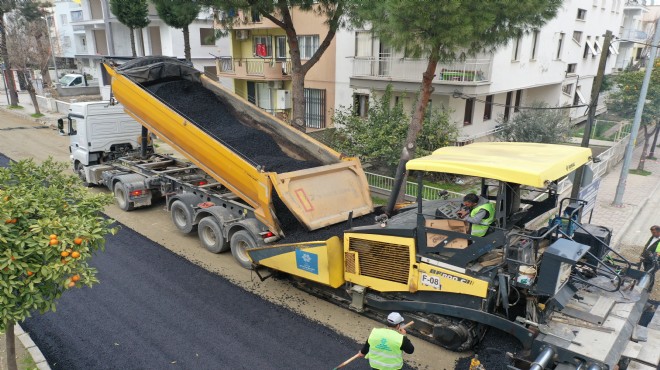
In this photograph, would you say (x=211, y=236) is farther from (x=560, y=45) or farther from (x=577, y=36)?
(x=577, y=36)

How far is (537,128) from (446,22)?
829 cm

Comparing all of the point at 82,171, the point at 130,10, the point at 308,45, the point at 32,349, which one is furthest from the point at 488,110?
the point at 32,349

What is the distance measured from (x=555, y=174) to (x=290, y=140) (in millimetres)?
5889

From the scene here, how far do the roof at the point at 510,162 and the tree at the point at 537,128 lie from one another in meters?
8.82

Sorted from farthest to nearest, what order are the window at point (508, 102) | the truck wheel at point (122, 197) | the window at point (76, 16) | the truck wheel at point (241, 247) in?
the window at point (76, 16)
the window at point (508, 102)
the truck wheel at point (122, 197)
the truck wheel at point (241, 247)

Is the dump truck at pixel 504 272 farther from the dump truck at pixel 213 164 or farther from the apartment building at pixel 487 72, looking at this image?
the apartment building at pixel 487 72

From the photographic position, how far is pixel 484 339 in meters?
6.53

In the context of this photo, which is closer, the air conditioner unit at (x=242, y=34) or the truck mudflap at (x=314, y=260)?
the truck mudflap at (x=314, y=260)

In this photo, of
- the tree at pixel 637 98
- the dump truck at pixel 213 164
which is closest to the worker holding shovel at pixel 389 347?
the dump truck at pixel 213 164

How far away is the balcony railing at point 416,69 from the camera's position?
47.5ft

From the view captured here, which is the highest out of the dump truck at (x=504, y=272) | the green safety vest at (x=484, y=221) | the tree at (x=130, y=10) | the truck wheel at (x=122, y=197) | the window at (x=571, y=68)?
the tree at (x=130, y=10)

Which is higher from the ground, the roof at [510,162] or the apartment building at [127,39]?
the apartment building at [127,39]

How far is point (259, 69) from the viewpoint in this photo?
20969mm

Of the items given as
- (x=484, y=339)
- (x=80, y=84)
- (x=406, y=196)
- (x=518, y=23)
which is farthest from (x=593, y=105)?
(x=80, y=84)
